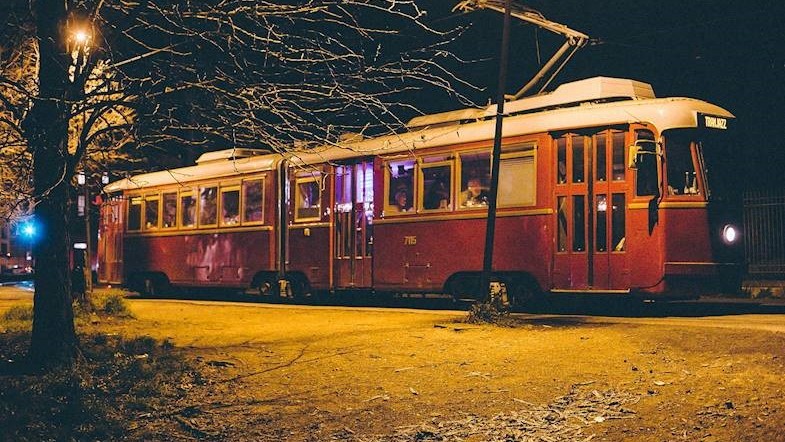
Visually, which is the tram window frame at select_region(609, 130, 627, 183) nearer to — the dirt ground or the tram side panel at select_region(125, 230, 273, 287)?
the dirt ground

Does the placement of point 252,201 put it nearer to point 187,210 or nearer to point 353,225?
point 187,210

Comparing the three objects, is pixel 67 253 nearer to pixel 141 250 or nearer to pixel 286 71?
pixel 286 71

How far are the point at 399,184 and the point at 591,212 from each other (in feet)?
14.3

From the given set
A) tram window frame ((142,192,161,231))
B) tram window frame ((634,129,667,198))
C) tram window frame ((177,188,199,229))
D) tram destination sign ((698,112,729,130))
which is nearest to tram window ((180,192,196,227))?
tram window frame ((177,188,199,229))

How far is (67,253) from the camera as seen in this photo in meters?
9.12

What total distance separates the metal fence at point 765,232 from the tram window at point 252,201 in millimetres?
12422

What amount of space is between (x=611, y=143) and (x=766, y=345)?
5.22 meters

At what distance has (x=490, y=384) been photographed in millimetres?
7797

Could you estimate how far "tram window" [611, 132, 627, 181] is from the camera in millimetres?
13242

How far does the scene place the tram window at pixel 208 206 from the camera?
2053 cm

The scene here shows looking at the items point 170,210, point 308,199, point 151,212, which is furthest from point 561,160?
point 151,212

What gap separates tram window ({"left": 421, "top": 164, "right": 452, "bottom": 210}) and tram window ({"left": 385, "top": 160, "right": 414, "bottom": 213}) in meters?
0.37

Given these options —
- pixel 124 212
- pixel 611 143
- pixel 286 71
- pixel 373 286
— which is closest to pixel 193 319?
pixel 373 286

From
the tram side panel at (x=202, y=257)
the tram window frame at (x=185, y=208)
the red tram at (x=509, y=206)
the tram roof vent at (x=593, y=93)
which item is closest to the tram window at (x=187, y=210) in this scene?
the tram window frame at (x=185, y=208)
